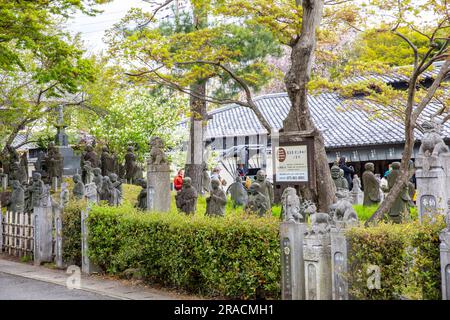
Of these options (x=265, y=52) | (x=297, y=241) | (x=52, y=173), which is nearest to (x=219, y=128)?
(x=52, y=173)

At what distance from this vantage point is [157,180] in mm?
14672

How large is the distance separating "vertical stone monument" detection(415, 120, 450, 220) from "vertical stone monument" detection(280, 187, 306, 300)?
5403 mm

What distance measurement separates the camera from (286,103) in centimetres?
3378

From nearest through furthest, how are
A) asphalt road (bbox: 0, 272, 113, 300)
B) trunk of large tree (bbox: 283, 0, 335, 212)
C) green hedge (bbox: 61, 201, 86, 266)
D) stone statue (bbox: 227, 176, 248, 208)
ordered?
asphalt road (bbox: 0, 272, 113, 300) → green hedge (bbox: 61, 201, 86, 266) → trunk of large tree (bbox: 283, 0, 335, 212) → stone statue (bbox: 227, 176, 248, 208)

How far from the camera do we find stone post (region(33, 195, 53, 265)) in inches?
548

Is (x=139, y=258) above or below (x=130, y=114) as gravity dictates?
below

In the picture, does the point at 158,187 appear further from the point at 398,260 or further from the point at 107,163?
the point at 107,163

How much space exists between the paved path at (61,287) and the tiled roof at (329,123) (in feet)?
45.5

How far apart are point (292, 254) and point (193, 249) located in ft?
7.73

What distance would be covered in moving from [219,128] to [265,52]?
16516mm

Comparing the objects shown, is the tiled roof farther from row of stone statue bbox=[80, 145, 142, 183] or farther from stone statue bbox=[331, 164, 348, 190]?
row of stone statue bbox=[80, 145, 142, 183]

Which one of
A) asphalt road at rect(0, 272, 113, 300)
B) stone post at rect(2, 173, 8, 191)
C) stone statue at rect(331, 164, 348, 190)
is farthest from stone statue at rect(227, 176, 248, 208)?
stone post at rect(2, 173, 8, 191)

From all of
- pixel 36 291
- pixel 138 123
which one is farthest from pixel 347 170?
pixel 36 291

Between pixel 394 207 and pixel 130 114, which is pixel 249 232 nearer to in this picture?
pixel 394 207
